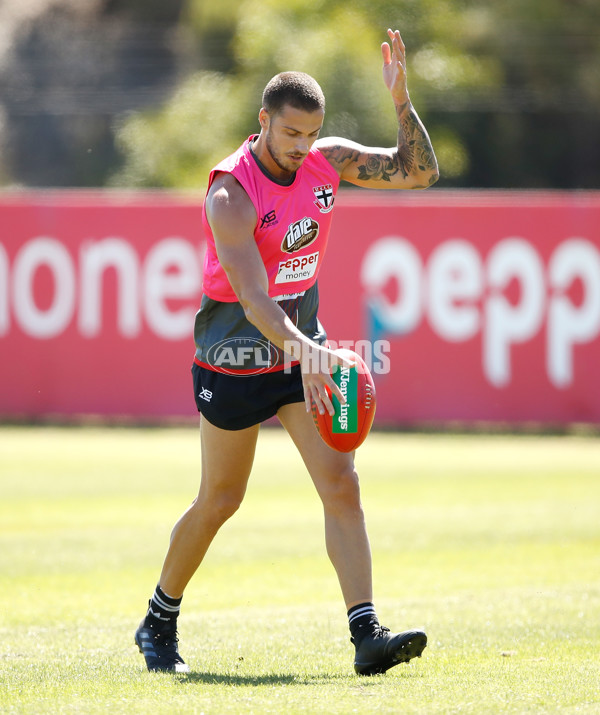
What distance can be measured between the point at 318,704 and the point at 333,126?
88.1 ft

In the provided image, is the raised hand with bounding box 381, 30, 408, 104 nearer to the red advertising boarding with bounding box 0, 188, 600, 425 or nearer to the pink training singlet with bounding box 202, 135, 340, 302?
the pink training singlet with bounding box 202, 135, 340, 302

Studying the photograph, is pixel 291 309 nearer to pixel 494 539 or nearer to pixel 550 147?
pixel 494 539

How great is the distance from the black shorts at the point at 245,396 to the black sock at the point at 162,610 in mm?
893

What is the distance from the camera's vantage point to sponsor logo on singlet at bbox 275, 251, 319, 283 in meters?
5.97

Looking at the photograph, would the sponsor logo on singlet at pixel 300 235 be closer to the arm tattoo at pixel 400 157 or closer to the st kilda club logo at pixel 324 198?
the st kilda club logo at pixel 324 198

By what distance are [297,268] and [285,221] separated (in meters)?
0.26

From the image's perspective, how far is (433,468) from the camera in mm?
14781

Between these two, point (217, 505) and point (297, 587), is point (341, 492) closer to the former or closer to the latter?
point (217, 505)

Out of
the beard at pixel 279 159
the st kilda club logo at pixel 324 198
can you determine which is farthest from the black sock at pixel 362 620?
the beard at pixel 279 159

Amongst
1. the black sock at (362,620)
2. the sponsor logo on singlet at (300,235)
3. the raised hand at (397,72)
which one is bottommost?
the black sock at (362,620)

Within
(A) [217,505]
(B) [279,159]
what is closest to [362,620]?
(A) [217,505]

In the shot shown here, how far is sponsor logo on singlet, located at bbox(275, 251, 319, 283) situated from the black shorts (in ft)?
1.37

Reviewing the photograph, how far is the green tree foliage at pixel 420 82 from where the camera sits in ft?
105

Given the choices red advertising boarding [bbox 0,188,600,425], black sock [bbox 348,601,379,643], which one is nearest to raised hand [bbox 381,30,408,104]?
black sock [bbox 348,601,379,643]
